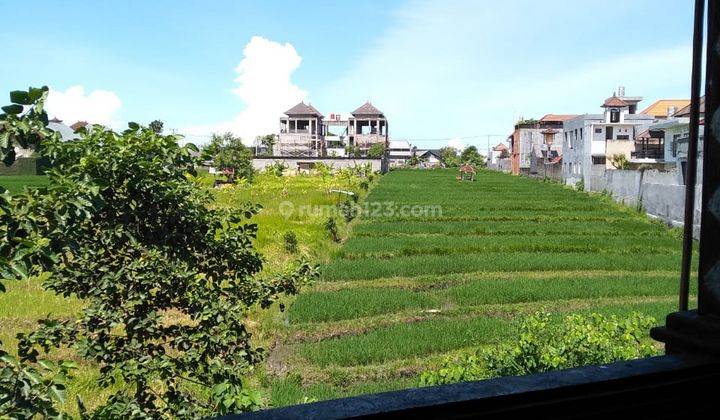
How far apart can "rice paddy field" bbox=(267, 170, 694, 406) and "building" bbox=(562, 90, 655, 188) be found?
20.9m

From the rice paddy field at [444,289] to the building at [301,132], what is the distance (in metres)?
60.7

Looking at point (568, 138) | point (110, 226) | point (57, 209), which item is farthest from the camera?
point (568, 138)

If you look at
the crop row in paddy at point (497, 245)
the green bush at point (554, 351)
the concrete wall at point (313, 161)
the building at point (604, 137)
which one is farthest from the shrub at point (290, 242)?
the concrete wall at point (313, 161)

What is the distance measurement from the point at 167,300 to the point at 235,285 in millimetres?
552

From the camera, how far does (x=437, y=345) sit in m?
7.70

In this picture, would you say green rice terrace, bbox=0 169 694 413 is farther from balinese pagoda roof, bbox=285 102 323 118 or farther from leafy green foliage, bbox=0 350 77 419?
balinese pagoda roof, bbox=285 102 323 118

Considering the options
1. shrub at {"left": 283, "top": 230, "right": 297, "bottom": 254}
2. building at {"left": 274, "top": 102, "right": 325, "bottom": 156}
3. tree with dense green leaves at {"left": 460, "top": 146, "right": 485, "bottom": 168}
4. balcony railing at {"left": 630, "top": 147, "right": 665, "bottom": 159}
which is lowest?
shrub at {"left": 283, "top": 230, "right": 297, "bottom": 254}

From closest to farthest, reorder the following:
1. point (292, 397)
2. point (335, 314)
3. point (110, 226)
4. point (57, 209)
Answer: point (57, 209) < point (110, 226) < point (292, 397) < point (335, 314)

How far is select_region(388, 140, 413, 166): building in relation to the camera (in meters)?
104

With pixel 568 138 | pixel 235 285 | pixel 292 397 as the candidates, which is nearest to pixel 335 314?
pixel 292 397

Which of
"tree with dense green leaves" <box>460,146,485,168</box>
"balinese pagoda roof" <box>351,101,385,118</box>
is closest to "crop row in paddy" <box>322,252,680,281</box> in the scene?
"balinese pagoda roof" <box>351,101,385,118</box>

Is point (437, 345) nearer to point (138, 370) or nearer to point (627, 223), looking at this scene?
point (138, 370)

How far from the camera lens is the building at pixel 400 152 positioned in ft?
343

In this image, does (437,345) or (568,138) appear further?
(568,138)
